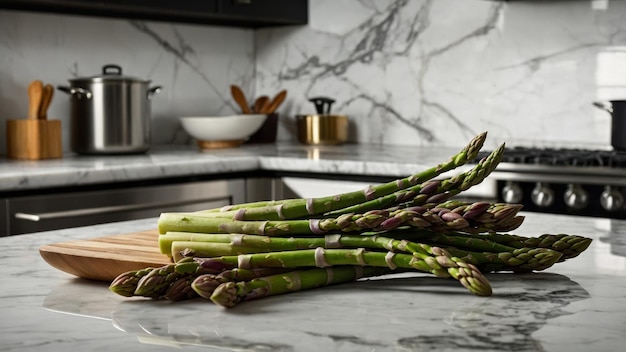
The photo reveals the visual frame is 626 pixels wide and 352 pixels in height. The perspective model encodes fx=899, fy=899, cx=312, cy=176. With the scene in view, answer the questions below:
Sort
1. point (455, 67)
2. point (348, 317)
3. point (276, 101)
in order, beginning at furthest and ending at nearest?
point (276, 101), point (455, 67), point (348, 317)

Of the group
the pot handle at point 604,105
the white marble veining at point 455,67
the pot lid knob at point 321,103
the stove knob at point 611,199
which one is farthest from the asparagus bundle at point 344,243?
the pot lid knob at point 321,103

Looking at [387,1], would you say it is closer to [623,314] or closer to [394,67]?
[394,67]

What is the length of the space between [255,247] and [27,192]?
1672mm

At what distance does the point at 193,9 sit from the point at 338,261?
2513 mm

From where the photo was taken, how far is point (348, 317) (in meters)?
0.89

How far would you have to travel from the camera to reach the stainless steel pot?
3.05m

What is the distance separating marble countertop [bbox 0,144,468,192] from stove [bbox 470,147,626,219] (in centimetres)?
27

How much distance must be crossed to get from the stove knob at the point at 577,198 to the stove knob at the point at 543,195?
51 millimetres

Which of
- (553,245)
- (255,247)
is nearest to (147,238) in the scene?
(255,247)

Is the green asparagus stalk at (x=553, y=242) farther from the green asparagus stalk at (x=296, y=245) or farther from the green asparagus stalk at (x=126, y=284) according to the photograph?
the green asparagus stalk at (x=126, y=284)

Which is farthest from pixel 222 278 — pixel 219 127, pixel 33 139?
pixel 219 127

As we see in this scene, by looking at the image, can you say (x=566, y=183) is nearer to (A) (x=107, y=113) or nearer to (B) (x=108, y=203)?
(B) (x=108, y=203)

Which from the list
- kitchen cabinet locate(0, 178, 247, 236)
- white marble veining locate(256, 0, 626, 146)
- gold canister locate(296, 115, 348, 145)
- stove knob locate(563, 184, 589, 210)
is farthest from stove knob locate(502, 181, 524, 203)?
gold canister locate(296, 115, 348, 145)

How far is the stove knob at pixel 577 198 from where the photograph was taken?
2.56 m
